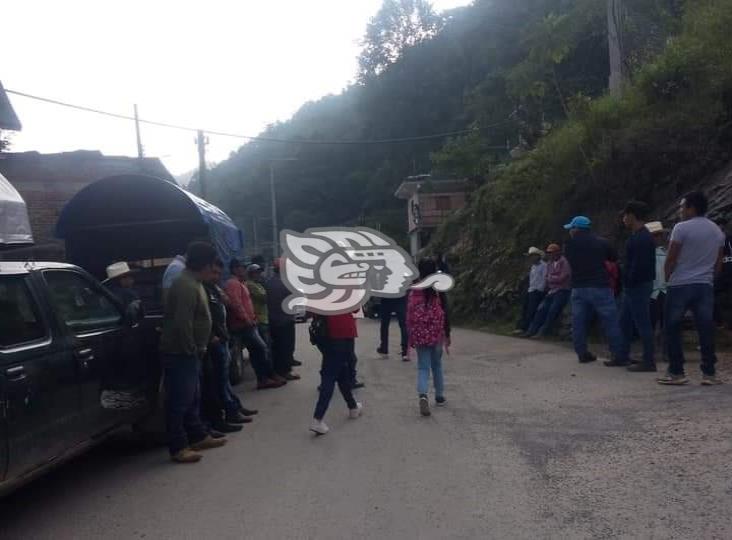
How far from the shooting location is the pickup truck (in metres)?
4.32

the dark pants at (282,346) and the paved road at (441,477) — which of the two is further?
the dark pants at (282,346)

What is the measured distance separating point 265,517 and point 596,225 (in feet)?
32.9

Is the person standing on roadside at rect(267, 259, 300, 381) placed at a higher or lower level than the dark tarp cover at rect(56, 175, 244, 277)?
lower

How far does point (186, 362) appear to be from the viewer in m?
5.98

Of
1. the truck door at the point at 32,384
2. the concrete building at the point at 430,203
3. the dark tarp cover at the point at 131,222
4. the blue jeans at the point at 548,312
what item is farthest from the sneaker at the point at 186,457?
the concrete building at the point at 430,203

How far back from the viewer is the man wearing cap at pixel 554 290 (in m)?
12.0

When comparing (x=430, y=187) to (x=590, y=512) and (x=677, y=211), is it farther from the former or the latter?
(x=590, y=512)

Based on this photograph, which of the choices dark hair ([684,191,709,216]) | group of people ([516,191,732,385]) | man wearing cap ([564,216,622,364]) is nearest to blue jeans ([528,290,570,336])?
group of people ([516,191,732,385])

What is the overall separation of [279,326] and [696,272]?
5.22 m

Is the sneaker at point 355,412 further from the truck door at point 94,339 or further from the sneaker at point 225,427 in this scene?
the truck door at point 94,339

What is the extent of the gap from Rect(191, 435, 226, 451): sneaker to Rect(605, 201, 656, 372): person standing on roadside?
4.93 m

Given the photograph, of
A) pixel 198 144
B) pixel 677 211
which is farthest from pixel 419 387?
pixel 198 144

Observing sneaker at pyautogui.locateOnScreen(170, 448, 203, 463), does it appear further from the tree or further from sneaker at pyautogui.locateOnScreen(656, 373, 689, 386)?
the tree

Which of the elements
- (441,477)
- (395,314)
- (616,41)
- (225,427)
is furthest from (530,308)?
(441,477)
